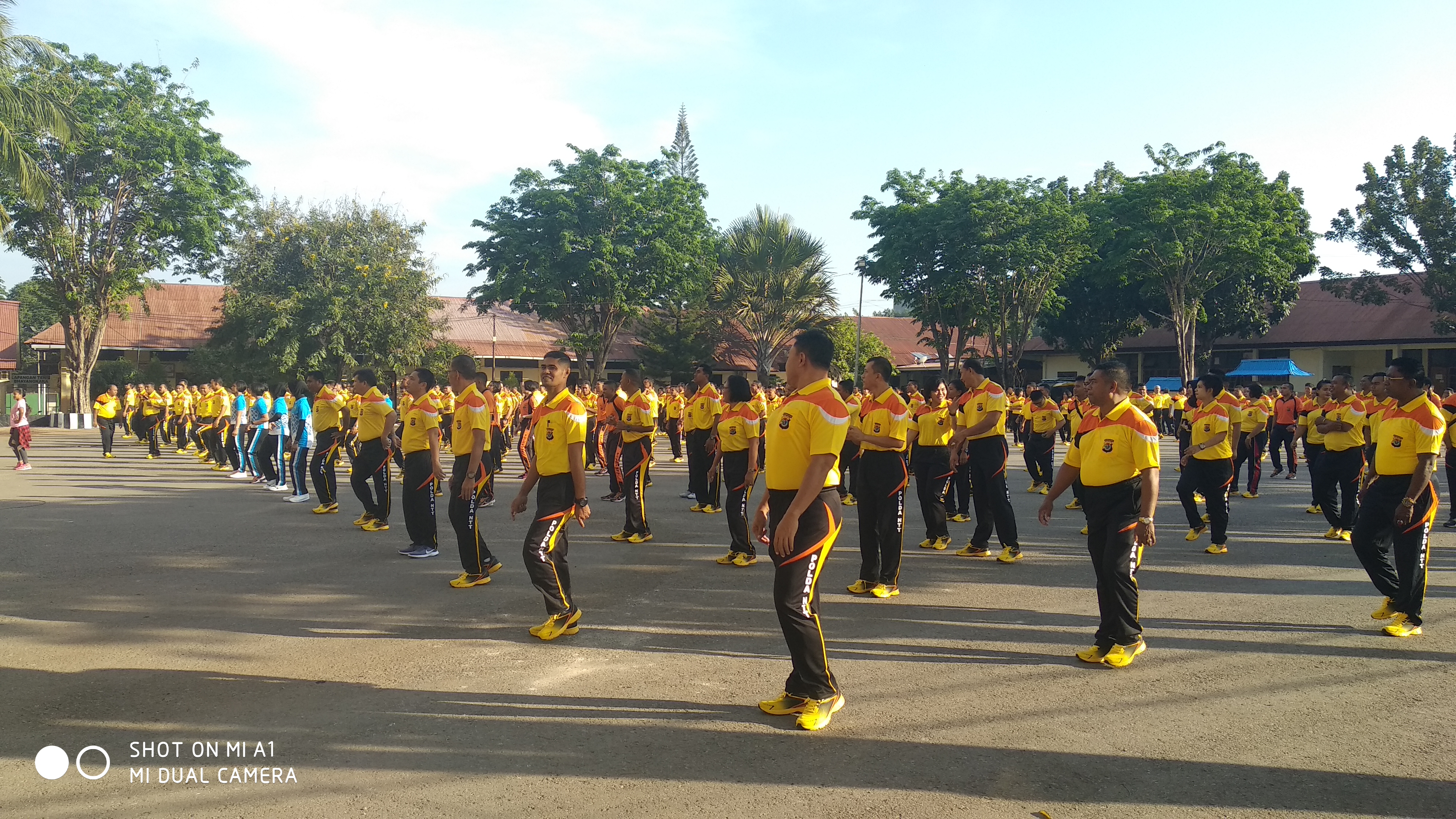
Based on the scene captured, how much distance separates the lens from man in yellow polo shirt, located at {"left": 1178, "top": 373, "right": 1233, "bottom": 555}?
9430mm

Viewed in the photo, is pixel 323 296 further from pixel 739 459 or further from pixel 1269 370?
pixel 1269 370

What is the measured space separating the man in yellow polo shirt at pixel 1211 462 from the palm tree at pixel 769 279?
2753 cm

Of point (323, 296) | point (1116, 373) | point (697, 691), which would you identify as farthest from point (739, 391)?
point (323, 296)

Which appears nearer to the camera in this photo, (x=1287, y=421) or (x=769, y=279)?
(x=1287, y=421)

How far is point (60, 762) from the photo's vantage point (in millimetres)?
4012

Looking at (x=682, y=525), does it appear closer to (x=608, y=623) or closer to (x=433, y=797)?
(x=608, y=623)

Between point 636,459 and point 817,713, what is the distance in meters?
6.06

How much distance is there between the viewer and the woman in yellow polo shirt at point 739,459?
8664mm

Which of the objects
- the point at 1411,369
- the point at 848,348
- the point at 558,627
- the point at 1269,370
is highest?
the point at 848,348

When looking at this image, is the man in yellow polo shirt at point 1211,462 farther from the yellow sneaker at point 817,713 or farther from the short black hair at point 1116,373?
the yellow sneaker at point 817,713

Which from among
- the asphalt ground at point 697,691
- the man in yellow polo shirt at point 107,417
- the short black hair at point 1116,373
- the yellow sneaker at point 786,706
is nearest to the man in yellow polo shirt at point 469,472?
the asphalt ground at point 697,691

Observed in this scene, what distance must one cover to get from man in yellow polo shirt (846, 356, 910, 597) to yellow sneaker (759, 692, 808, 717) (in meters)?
2.81

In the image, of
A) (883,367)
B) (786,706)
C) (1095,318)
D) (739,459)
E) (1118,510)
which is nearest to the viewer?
(786,706)

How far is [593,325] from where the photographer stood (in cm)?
3341
